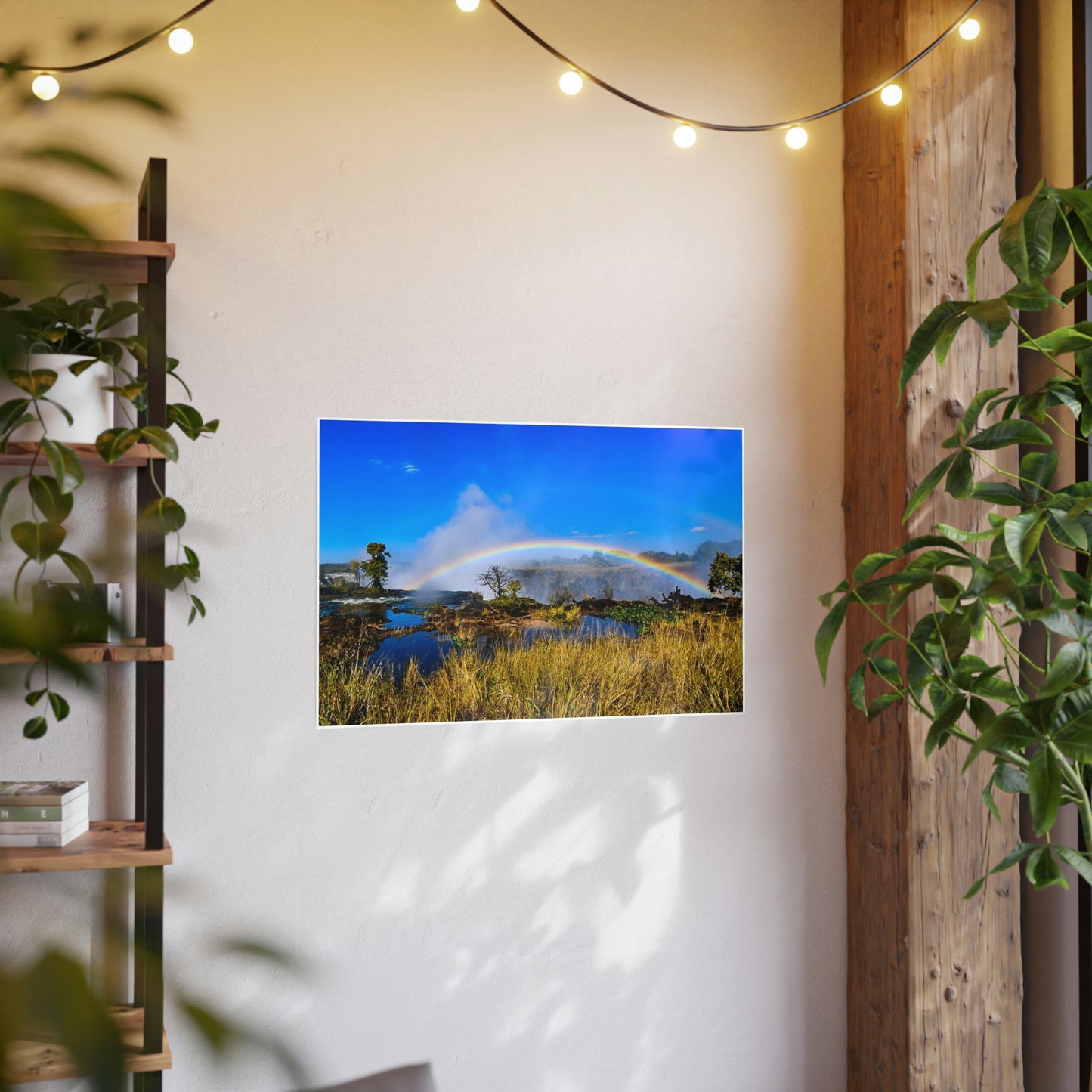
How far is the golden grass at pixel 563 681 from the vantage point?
109 inches

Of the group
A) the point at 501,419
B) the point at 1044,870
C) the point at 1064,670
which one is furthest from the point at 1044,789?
the point at 501,419

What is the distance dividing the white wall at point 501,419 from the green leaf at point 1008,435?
967 mm

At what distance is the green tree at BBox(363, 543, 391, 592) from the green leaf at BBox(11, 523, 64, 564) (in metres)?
1.22

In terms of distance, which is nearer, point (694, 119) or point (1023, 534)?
point (1023, 534)

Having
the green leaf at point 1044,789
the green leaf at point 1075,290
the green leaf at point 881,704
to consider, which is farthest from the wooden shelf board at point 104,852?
the green leaf at point 1075,290

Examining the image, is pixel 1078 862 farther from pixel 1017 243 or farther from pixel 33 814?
pixel 33 814

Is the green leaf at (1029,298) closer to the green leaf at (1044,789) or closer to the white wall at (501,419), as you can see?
the green leaf at (1044,789)

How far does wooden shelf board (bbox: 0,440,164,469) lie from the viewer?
2.21 meters

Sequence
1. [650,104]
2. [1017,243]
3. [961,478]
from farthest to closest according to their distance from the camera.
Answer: [650,104] → [961,478] → [1017,243]

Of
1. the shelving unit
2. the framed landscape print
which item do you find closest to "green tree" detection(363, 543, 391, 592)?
the framed landscape print

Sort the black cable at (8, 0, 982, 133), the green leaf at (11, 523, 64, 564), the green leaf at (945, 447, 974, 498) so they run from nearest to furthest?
the green leaf at (11, 523, 64, 564), the green leaf at (945, 447, 974, 498), the black cable at (8, 0, 982, 133)

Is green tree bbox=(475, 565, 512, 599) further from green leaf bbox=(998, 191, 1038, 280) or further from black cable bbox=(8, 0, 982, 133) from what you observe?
green leaf bbox=(998, 191, 1038, 280)

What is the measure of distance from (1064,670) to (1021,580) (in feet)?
0.83

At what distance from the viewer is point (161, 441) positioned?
2.16 m
